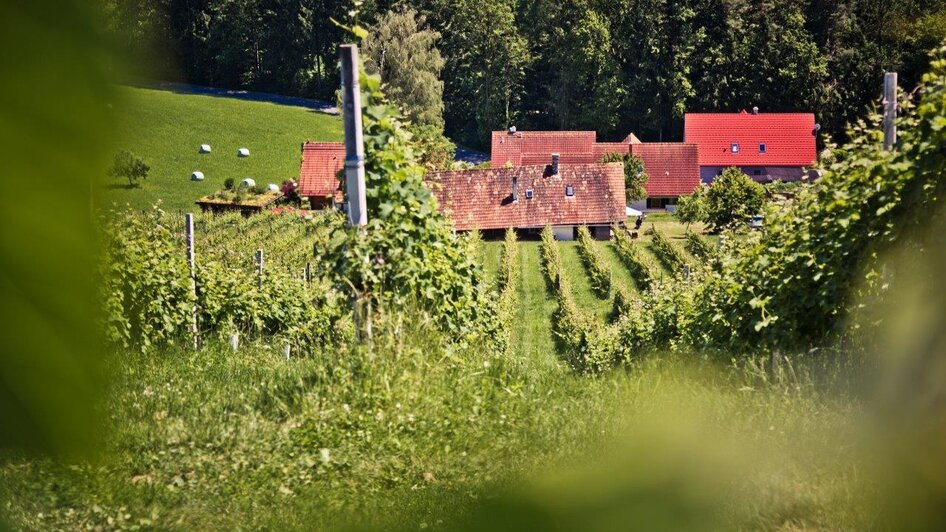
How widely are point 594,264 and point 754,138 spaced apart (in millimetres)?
25559

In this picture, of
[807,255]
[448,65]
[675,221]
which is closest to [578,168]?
[675,221]

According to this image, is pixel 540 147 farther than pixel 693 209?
Yes

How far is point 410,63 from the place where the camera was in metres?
49.8

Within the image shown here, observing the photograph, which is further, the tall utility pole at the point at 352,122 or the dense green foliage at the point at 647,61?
the dense green foliage at the point at 647,61

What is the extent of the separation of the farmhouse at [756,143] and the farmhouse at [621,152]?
126 inches

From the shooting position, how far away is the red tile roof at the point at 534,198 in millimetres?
41406

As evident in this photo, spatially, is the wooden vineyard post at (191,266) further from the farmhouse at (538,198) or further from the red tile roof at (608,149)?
the red tile roof at (608,149)

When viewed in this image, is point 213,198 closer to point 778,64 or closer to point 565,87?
point 565,87

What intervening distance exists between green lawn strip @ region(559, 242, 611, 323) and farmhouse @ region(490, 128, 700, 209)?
1309 cm

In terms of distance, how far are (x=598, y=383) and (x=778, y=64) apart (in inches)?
2204

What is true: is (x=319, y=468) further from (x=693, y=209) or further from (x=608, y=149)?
(x=608, y=149)

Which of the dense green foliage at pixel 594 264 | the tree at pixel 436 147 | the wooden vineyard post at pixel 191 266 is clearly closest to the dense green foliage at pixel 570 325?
the dense green foliage at pixel 594 264

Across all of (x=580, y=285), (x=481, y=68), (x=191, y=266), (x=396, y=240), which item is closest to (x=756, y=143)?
(x=481, y=68)

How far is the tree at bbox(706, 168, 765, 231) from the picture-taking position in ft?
132
